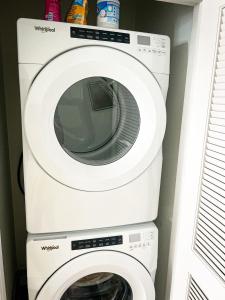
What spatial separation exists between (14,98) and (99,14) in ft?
2.39

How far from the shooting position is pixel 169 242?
1256 mm

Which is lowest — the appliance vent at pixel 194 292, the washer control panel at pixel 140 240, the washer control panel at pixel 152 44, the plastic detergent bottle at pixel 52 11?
the appliance vent at pixel 194 292

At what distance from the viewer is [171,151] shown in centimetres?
122

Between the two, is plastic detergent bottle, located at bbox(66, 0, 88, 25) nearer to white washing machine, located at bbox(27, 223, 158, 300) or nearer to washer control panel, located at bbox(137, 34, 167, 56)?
washer control panel, located at bbox(137, 34, 167, 56)

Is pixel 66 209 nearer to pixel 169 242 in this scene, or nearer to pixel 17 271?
pixel 169 242

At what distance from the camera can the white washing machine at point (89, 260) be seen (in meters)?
1.04

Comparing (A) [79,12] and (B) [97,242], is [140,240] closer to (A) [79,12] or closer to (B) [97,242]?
(B) [97,242]

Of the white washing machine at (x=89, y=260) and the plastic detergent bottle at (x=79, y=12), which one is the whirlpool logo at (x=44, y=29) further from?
the white washing machine at (x=89, y=260)

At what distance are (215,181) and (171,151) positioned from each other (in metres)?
0.41

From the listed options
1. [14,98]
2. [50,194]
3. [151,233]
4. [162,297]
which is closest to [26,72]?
[50,194]

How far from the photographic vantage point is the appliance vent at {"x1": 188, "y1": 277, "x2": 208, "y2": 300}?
901 millimetres

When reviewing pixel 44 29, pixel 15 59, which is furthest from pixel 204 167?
pixel 15 59

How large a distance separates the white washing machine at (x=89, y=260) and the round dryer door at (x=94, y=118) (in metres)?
0.24

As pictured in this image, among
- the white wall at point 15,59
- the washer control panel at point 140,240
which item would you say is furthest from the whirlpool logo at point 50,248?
the white wall at point 15,59
